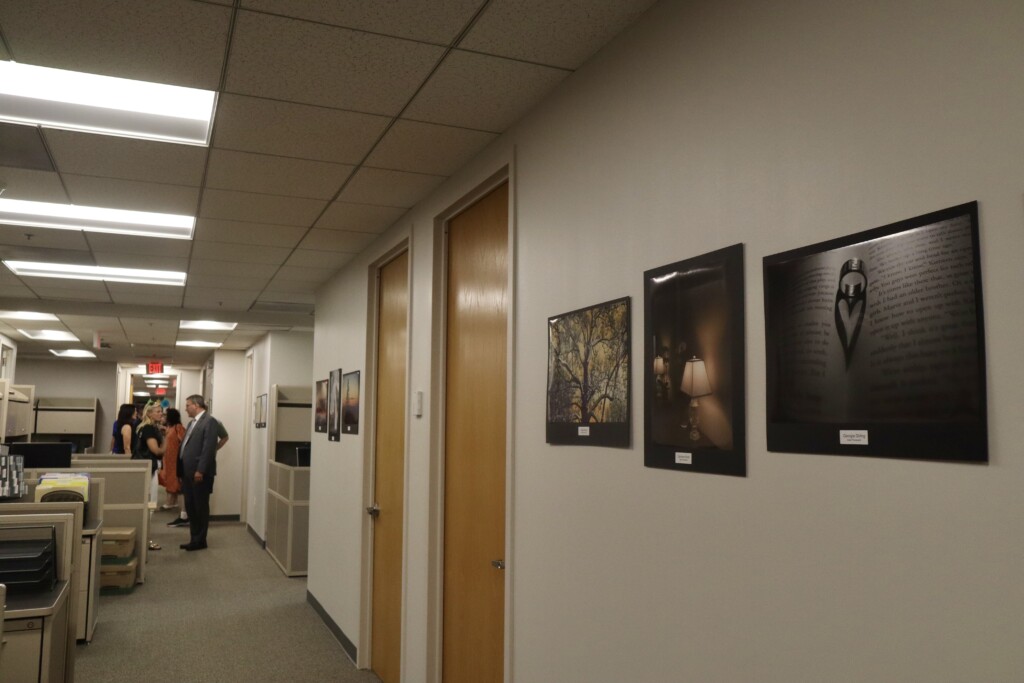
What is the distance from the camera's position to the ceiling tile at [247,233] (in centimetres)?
479

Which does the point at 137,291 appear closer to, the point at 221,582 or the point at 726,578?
the point at 221,582

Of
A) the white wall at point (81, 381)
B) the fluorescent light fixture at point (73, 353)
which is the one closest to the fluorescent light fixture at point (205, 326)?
the fluorescent light fixture at point (73, 353)

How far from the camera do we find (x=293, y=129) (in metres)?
3.25

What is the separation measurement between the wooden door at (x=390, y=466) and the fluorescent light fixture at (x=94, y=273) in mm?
2337

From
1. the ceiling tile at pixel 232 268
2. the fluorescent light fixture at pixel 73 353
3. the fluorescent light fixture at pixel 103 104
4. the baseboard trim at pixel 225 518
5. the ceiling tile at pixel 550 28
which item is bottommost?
the baseboard trim at pixel 225 518

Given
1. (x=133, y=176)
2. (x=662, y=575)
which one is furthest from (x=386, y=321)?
(x=662, y=575)

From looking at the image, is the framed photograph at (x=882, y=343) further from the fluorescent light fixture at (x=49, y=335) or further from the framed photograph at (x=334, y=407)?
the fluorescent light fixture at (x=49, y=335)

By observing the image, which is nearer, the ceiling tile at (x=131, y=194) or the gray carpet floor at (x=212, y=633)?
the ceiling tile at (x=131, y=194)

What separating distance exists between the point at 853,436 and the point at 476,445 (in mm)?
2101

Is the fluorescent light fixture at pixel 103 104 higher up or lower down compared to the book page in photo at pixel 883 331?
higher up

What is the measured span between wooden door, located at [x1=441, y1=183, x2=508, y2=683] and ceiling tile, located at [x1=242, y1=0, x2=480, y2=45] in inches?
40.3

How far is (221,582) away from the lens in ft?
23.9

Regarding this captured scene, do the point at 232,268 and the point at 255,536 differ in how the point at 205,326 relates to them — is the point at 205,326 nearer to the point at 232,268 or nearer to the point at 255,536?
the point at 255,536

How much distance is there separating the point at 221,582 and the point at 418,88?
580cm
